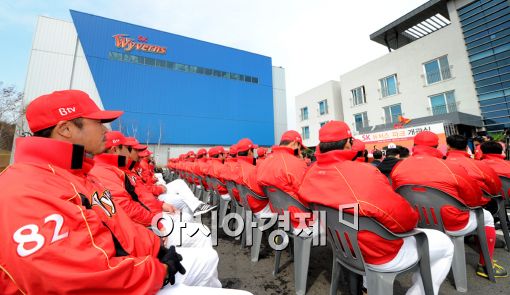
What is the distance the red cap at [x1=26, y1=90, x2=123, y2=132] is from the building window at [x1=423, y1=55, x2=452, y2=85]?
2059cm

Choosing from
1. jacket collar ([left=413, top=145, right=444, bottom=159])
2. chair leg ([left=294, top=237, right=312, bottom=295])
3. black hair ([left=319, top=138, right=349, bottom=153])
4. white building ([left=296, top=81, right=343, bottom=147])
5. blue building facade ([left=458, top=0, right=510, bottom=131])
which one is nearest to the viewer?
→ black hair ([left=319, top=138, right=349, bottom=153])

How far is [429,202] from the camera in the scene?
251 cm

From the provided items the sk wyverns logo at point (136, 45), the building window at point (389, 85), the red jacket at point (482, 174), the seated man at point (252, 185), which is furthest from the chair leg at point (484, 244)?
the sk wyverns logo at point (136, 45)

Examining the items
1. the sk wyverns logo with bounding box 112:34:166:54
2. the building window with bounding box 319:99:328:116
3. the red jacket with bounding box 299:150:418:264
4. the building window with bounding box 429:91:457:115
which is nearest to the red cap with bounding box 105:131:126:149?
the red jacket with bounding box 299:150:418:264

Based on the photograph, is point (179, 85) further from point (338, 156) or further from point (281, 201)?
point (338, 156)

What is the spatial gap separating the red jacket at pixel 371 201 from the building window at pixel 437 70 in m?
19.1

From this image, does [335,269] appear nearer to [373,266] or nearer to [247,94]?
[373,266]

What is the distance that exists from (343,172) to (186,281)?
1.50 metres

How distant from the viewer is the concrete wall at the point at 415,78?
14.9m

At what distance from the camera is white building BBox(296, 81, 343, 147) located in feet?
80.4

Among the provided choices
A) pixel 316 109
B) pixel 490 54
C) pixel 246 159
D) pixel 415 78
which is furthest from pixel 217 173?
pixel 316 109

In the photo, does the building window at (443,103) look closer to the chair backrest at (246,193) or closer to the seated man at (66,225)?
the chair backrest at (246,193)

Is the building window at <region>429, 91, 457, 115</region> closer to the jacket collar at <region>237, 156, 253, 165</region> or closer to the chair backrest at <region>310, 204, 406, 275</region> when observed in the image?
the jacket collar at <region>237, 156, 253, 165</region>

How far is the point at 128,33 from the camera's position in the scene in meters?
26.7
